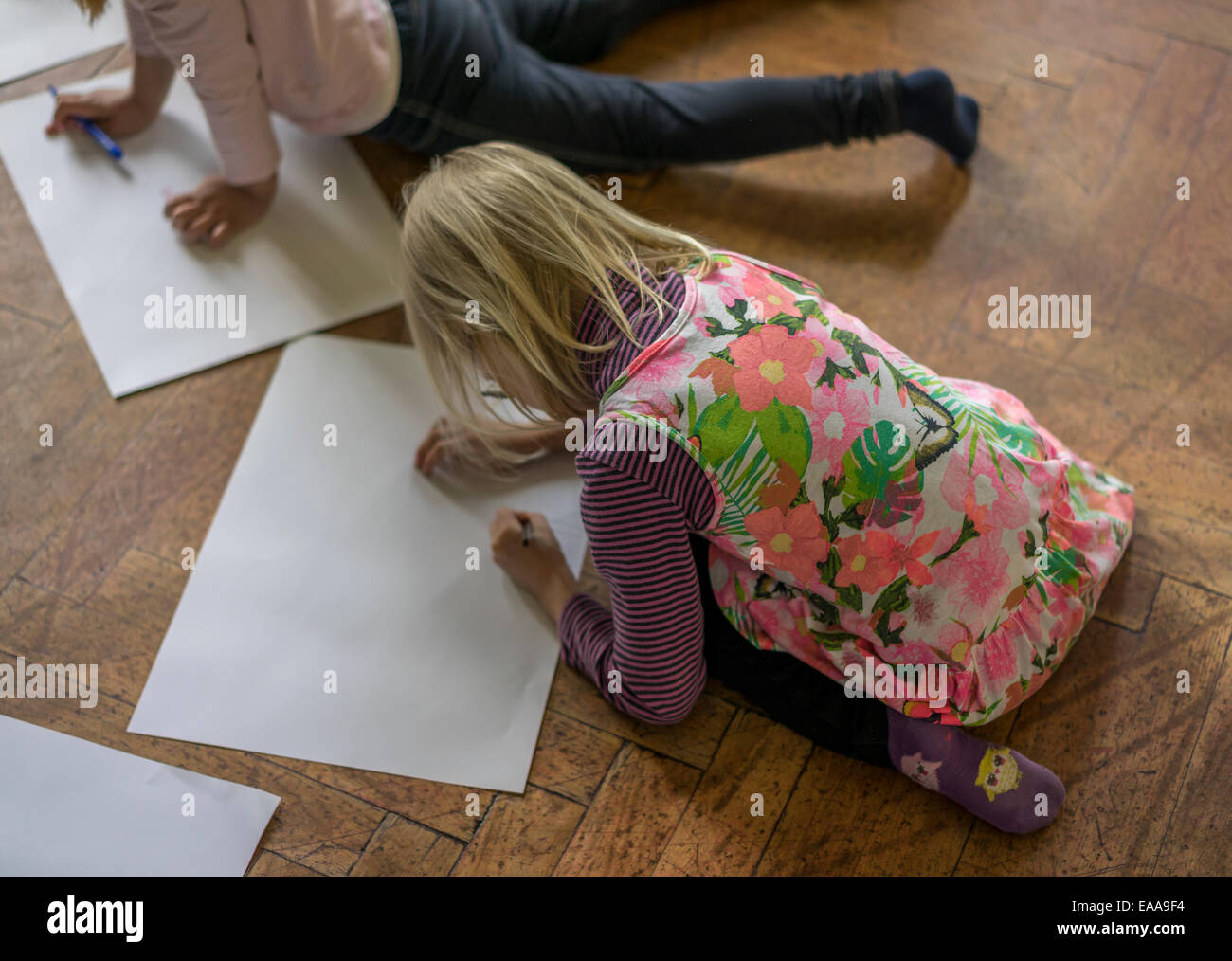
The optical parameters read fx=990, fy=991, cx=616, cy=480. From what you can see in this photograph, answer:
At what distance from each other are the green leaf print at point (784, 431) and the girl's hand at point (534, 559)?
31 centimetres

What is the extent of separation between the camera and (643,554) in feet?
2.62

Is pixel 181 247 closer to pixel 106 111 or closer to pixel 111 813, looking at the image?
pixel 106 111

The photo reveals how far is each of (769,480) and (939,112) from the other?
0.65 m

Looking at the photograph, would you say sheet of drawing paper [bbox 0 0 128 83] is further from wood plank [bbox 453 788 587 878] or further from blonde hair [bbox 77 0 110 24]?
wood plank [bbox 453 788 587 878]

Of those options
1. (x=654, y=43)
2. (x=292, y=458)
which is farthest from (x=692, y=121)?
(x=292, y=458)

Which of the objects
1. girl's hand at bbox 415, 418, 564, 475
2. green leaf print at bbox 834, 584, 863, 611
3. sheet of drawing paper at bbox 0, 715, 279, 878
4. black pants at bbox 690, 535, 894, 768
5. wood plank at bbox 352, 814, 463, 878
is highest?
green leaf print at bbox 834, 584, 863, 611

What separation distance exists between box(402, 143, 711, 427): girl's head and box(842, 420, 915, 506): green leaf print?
7.4 inches

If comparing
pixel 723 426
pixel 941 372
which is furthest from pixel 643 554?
pixel 941 372

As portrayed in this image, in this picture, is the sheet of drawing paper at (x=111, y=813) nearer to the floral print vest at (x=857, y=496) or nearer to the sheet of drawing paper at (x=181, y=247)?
the sheet of drawing paper at (x=181, y=247)

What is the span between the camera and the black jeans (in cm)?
110

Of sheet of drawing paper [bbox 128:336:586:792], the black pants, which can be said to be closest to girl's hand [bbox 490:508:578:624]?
sheet of drawing paper [bbox 128:336:586:792]

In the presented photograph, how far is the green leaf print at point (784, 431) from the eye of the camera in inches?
28.7

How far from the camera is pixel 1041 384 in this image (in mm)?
1089

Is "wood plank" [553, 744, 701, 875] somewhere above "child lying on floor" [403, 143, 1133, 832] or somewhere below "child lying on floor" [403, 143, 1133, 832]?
below
